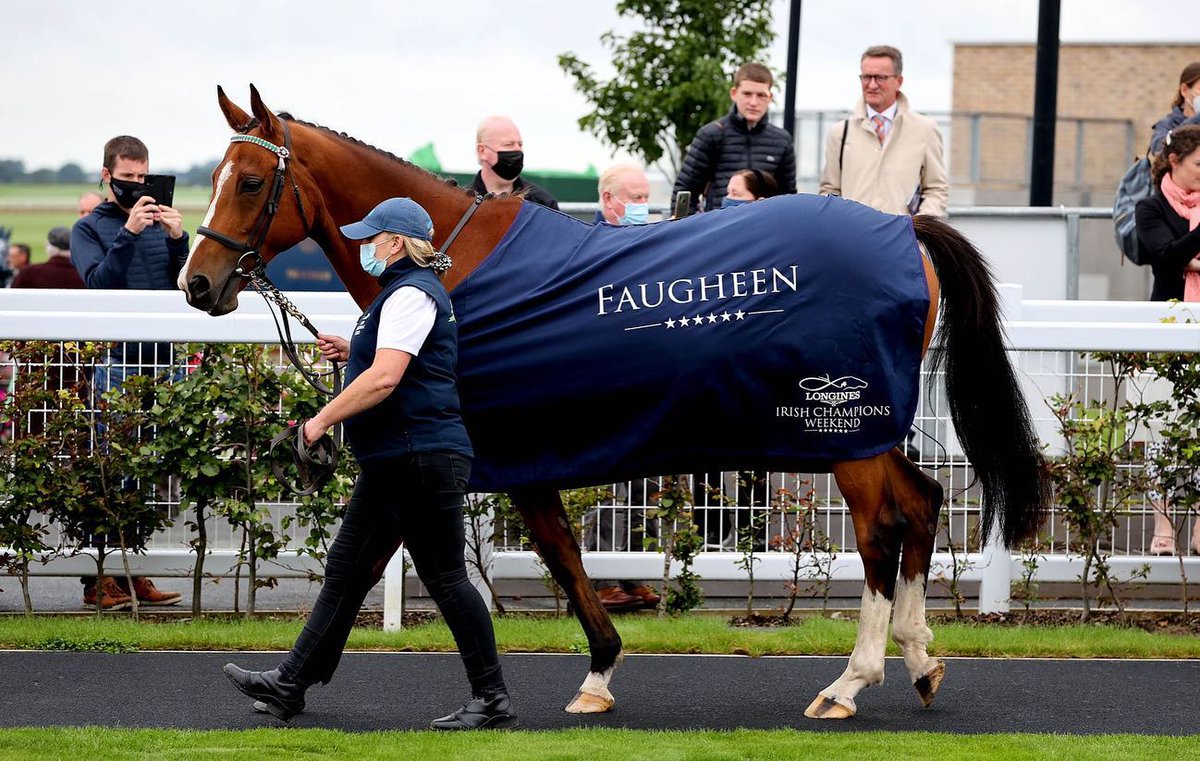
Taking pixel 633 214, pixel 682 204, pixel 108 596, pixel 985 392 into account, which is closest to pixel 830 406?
pixel 985 392

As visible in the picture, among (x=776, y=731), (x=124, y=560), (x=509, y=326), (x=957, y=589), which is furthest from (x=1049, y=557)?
(x=124, y=560)

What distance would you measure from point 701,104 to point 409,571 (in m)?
10.8

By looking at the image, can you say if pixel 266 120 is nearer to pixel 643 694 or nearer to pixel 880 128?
pixel 643 694

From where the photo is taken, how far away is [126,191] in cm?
853

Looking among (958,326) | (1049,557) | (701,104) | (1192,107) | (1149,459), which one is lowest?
(1049,557)

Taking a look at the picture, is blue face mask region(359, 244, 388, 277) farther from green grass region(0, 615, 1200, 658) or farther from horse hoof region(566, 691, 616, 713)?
green grass region(0, 615, 1200, 658)

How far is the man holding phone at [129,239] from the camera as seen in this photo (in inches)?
318

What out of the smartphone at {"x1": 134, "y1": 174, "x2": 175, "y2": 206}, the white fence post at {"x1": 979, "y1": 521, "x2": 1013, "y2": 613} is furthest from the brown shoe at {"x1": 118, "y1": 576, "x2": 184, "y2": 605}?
the white fence post at {"x1": 979, "y1": 521, "x2": 1013, "y2": 613}

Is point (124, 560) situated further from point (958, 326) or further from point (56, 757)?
point (958, 326)

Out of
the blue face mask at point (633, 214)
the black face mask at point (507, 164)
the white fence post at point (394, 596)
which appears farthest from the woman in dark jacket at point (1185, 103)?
the white fence post at point (394, 596)

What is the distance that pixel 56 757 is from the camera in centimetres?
522

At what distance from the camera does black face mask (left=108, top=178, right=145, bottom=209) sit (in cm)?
853

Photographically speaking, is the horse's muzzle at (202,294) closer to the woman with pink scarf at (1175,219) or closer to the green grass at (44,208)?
the woman with pink scarf at (1175,219)

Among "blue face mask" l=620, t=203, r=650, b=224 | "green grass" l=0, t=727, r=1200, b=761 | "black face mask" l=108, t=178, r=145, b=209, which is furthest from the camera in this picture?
"black face mask" l=108, t=178, r=145, b=209
